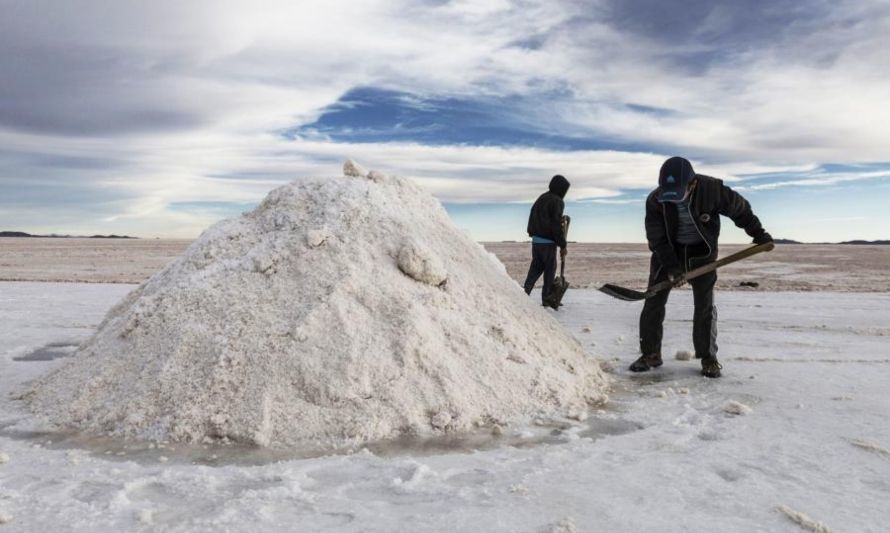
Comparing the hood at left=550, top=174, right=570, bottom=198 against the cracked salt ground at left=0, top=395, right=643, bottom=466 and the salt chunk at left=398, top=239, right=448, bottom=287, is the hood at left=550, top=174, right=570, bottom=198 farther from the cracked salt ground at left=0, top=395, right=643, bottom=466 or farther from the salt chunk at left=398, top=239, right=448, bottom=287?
the cracked salt ground at left=0, top=395, right=643, bottom=466

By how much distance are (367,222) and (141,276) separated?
12515mm

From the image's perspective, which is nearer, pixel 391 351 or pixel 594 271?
pixel 391 351

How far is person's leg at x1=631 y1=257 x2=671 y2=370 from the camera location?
5.16 meters

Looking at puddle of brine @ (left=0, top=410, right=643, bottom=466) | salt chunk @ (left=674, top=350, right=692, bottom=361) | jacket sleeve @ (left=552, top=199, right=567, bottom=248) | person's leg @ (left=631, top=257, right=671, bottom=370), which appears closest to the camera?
puddle of brine @ (left=0, top=410, right=643, bottom=466)

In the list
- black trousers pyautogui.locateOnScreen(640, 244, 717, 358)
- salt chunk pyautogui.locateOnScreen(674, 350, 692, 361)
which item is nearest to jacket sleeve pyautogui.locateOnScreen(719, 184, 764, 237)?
black trousers pyautogui.locateOnScreen(640, 244, 717, 358)

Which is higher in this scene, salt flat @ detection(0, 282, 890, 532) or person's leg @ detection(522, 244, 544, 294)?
person's leg @ detection(522, 244, 544, 294)

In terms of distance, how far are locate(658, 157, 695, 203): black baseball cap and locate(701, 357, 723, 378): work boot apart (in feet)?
4.12

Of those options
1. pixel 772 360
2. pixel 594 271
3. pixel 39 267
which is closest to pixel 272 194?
pixel 772 360

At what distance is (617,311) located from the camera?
8797 millimetres

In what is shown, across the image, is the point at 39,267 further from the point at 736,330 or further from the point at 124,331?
the point at 736,330

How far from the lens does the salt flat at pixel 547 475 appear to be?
8.28 feet

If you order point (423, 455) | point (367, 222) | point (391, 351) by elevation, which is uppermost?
point (367, 222)

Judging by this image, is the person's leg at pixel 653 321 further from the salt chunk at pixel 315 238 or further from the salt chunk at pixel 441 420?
the salt chunk at pixel 315 238

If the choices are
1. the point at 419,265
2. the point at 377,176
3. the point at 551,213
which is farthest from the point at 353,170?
the point at 551,213
